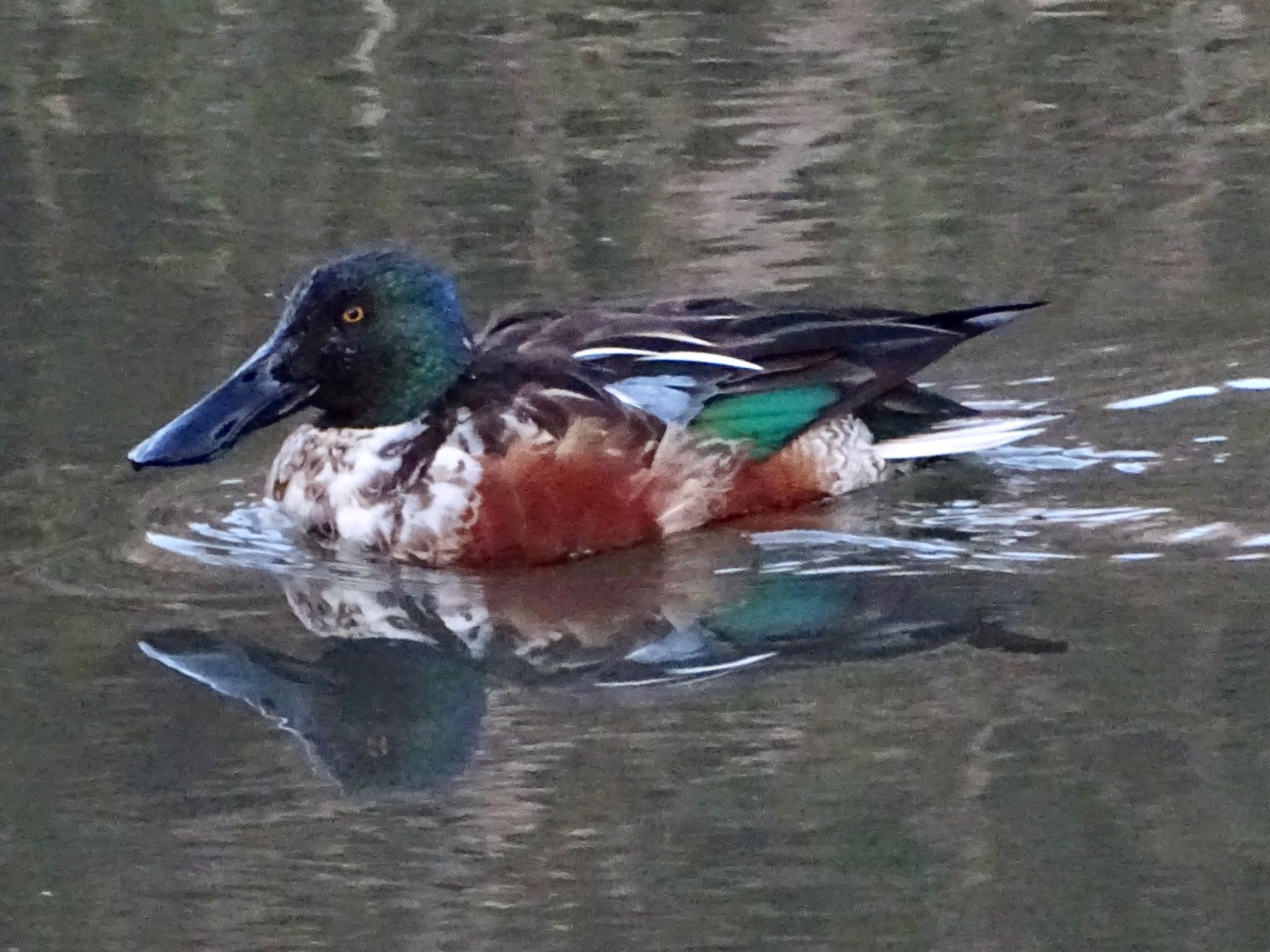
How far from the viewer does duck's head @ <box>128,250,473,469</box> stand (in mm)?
5832

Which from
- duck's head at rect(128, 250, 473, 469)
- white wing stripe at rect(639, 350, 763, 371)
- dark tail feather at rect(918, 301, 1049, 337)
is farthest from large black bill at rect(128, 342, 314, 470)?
dark tail feather at rect(918, 301, 1049, 337)

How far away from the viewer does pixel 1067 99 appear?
9.60m

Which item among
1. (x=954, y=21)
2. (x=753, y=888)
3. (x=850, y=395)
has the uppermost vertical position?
(x=954, y=21)

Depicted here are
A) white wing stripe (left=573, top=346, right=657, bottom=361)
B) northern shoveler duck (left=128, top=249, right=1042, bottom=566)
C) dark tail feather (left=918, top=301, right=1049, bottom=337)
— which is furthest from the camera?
dark tail feather (left=918, top=301, right=1049, bottom=337)

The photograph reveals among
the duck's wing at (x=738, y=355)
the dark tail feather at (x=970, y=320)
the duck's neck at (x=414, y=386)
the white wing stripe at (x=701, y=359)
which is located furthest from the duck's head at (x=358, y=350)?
the dark tail feather at (x=970, y=320)

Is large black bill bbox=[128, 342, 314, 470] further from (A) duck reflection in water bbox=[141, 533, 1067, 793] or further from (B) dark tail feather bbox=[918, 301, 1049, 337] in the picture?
(B) dark tail feather bbox=[918, 301, 1049, 337]

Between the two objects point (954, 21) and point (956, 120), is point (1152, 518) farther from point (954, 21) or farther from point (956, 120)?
point (954, 21)

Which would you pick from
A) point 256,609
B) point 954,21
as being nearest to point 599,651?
point 256,609

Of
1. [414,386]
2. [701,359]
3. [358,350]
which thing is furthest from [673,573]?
Answer: [358,350]

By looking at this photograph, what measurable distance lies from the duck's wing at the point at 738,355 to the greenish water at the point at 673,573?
0.31 meters

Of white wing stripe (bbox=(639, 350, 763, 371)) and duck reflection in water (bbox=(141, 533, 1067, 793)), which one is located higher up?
white wing stripe (bbox=(639, 350, 763, 371))

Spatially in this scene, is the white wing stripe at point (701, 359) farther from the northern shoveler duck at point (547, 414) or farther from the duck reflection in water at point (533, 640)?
the duck reflection in water at point (533, 640)

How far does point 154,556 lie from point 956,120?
4.68m

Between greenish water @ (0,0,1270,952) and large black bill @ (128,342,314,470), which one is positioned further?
large black bill @ (128,342,314,470)
